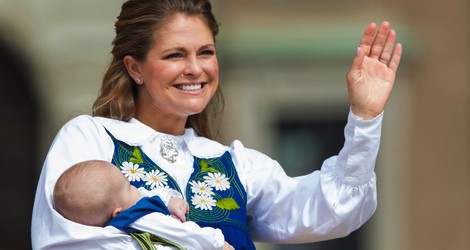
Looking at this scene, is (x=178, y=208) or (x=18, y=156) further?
(x=18, y=156)

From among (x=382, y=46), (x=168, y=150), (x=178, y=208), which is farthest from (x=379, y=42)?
(x=178, y=208)

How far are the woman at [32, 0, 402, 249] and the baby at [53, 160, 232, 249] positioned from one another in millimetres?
137

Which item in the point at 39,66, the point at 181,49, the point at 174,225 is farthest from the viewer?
the point at 39,66

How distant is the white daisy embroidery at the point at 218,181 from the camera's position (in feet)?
15.3

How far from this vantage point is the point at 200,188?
183 inches

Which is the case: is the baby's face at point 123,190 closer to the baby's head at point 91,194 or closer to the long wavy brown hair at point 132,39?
the baby's head at point 91,194

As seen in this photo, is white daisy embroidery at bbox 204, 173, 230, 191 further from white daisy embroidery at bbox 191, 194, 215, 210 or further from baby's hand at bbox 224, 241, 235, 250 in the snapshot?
baby's hand at bbox 224, 241, 235, 250

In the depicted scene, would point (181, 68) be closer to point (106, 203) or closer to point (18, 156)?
point (106, 203)

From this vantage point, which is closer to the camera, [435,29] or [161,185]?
[161,185]

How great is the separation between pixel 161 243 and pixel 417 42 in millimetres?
5310

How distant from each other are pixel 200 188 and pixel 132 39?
19.7 inches

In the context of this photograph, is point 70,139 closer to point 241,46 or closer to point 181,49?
point 181,49

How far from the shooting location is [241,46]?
9328 mm

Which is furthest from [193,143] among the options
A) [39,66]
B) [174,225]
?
Result: [39,66]
